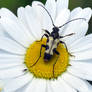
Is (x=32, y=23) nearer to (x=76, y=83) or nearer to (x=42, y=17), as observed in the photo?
(x=42, y=17)

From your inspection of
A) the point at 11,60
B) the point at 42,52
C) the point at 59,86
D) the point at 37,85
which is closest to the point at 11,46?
the point at 11,60

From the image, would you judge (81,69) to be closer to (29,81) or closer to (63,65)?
(63,65)

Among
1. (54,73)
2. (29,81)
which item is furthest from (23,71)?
(54,73)

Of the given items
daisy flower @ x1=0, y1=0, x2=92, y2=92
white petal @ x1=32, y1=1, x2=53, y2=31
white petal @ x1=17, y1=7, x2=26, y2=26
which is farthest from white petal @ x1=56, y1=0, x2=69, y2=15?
Answer: white petal @ x1=17, y1=7, x2=26, y2=26

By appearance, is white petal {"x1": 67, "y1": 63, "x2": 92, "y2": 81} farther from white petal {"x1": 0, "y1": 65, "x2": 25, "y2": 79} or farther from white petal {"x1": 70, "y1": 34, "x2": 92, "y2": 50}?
white petal {"x1": 0, "y1": 65, "x2": 25, "y2": 79}

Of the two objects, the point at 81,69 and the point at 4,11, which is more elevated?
the point at 4,11

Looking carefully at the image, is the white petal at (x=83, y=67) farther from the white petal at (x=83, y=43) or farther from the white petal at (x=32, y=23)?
the white petal at (x=32, y=23)
